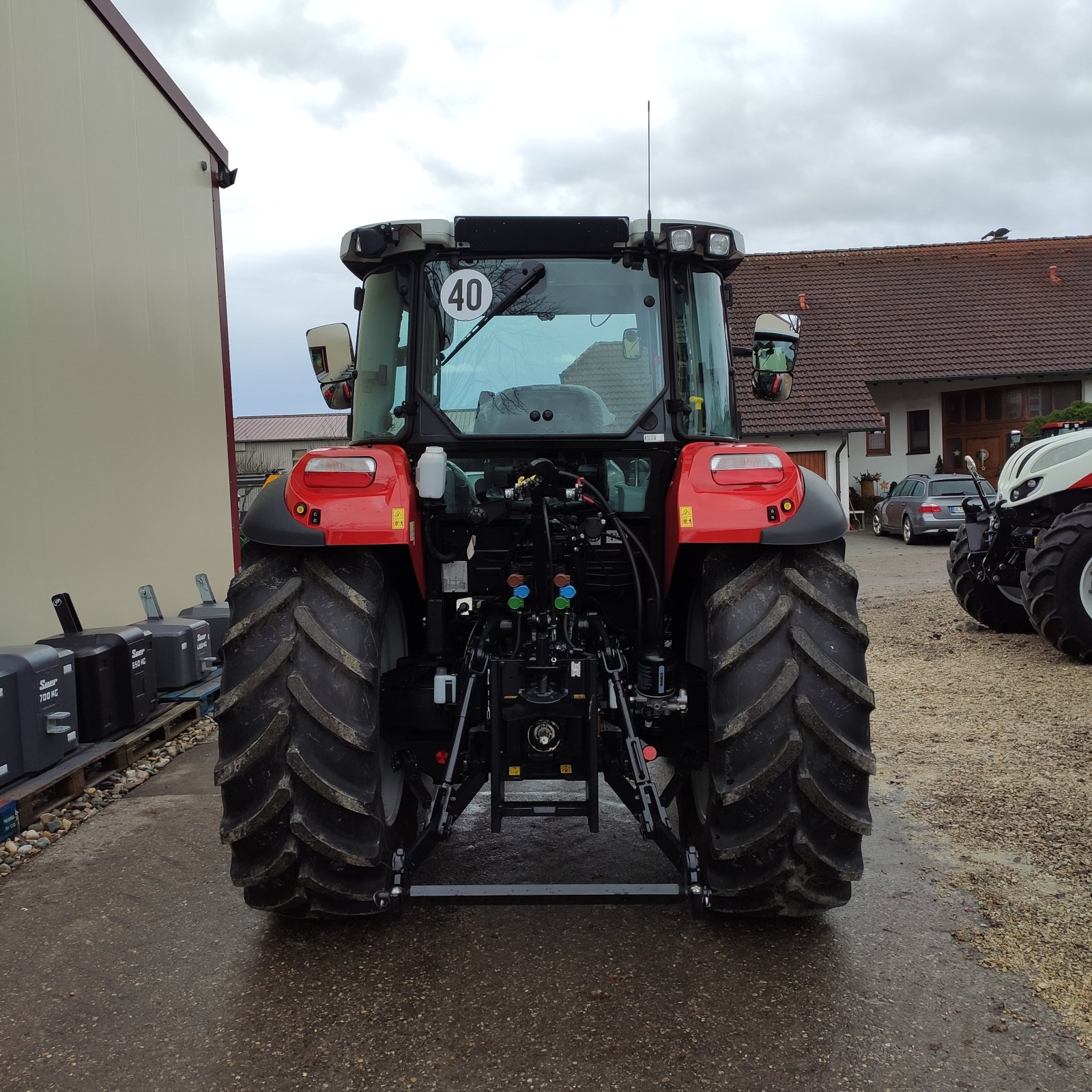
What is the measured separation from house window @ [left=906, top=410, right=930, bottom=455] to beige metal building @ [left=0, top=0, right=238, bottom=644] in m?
19.5

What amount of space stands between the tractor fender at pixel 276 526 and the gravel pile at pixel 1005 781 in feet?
7.57

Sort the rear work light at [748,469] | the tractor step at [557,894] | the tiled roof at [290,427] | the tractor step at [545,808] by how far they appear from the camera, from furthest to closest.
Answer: the tiled roof at [290,427], the rear work light at [748,469], the tractor step at [545,808], the tractor step at [557,894]

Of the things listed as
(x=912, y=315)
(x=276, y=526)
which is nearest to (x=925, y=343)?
(x=912, y=315)

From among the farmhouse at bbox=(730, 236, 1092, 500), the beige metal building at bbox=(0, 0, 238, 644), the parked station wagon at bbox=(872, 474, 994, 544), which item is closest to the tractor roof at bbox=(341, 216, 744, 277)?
the beige metal building at bbox=(0, 0, 238, 644)

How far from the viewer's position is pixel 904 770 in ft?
16.4

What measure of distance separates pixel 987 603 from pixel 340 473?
279 inches

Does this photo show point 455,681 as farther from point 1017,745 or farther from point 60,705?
point 1017,745

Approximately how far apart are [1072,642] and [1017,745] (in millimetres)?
2020

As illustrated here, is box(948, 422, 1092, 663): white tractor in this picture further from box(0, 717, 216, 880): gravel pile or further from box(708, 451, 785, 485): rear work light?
box(0, 717, 216, 880): gravel pile

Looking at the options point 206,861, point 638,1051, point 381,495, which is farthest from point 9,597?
point 638,1051

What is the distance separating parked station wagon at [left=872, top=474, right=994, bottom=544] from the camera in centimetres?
1777

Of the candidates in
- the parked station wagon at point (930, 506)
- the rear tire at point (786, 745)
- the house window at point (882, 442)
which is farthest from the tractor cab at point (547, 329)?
the house window at point (882, 442)

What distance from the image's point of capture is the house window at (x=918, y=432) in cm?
2498

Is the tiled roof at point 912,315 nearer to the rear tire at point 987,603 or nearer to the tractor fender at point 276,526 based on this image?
Answer: the rear tire at point 987,603
